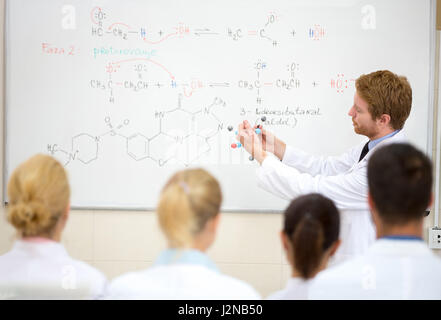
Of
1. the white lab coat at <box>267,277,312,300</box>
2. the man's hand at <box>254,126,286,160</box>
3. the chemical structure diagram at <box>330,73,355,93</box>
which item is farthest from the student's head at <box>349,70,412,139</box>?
the white lab coat at <box>267,277,312,300</box>

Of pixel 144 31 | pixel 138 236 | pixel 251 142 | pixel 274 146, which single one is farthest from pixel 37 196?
pixel 144 31

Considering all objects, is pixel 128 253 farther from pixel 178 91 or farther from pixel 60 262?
pixel 60 262

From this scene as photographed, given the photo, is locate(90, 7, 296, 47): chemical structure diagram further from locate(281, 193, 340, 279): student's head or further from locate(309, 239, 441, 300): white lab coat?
locate(309, 239, 441, 300): white lab coat

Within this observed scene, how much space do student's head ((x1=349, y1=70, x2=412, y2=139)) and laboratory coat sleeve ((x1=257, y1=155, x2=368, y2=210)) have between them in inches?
7.4

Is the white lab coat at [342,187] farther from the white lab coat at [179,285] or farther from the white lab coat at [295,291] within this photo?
the white lab coat at [179,285]

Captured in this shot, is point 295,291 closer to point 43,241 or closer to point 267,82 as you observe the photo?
point 43,241

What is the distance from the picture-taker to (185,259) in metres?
0.92

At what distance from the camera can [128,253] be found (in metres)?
2.25

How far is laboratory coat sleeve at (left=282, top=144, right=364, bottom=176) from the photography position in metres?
2.00

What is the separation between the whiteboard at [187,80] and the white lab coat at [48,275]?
1.24m

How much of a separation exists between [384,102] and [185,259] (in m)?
1.09

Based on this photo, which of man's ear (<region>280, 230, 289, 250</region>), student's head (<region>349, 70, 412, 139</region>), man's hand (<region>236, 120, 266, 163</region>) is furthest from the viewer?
student's head (<region>349, 70, 412, 139</region>)

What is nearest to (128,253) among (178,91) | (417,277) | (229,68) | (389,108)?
(178,91)
